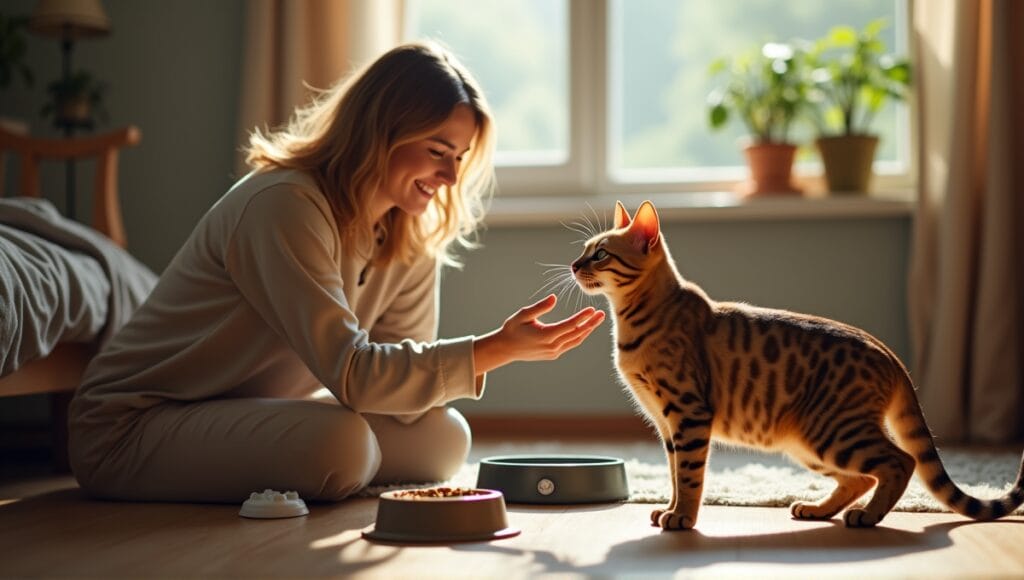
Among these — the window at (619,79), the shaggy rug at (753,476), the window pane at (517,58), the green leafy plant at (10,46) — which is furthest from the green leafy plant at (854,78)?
the green leafy plant at (10,46)

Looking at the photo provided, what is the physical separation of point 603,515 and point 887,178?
227 centimetres

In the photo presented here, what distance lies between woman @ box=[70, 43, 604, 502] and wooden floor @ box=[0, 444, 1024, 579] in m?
0.10

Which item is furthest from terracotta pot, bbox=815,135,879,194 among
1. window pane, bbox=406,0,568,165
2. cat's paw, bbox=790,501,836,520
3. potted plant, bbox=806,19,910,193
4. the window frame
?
cat's paw, bbox=790,501,836,520

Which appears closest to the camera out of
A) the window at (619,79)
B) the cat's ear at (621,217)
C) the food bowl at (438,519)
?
the food bowl at (438,519)

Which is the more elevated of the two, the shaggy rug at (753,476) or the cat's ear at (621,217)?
the cat's ear at (621,217)

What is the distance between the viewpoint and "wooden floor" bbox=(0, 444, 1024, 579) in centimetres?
157

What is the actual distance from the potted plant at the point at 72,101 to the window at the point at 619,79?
1.10 meters

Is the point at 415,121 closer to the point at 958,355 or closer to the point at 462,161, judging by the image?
the point at 462,161

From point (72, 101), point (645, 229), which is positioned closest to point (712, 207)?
point (645, 229)

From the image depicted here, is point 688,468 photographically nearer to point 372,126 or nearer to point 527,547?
point 527,547

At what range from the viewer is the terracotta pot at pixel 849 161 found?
3.74 metres

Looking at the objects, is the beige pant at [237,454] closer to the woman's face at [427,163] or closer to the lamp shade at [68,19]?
the woman's face at [427,163]

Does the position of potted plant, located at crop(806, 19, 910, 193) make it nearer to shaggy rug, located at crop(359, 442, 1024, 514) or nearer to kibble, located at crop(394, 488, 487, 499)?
shaggy rug, located at crop(359, 442, 1024, 514)

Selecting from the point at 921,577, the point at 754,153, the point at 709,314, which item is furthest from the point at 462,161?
A: the point at 754,153
